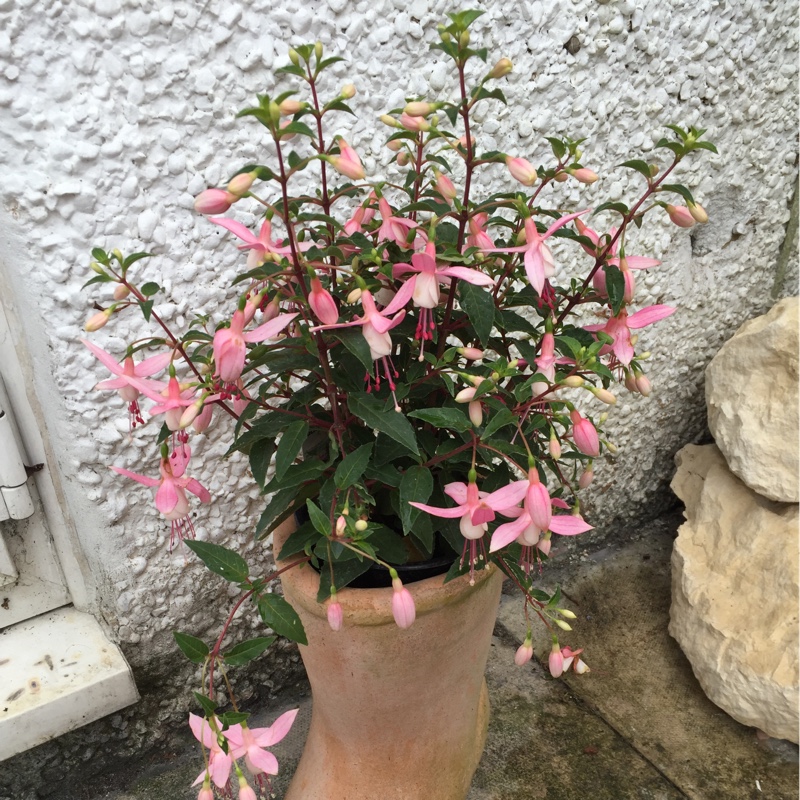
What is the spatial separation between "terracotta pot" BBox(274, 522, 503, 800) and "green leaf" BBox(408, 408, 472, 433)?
9.8 inches

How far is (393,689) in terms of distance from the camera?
935mm

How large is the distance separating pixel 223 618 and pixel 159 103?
2.63ft

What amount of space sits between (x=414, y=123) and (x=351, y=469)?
339mm

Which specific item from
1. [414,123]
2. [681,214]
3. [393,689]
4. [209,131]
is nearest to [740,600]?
[393,689]

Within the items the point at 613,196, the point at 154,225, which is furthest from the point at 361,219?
the point at 613,196

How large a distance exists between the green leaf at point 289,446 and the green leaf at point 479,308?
0.21m

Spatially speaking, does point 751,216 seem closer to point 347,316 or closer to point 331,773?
point 347,316

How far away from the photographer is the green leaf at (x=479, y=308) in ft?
2.35

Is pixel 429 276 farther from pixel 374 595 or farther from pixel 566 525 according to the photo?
pixel 374 595

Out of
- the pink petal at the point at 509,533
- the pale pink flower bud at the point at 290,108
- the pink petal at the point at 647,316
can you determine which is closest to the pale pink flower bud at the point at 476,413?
the pink petal at the point at 509,533

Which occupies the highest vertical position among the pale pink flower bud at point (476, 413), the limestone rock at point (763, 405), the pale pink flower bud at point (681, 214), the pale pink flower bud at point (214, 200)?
the pale pink flower bud at point (214, 200)

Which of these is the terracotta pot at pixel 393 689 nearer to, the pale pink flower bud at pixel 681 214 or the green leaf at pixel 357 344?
the green leaf at pixel 357 344

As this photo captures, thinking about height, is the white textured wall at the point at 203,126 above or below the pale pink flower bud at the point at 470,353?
above

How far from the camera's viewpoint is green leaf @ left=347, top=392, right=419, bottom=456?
71 centimetres
